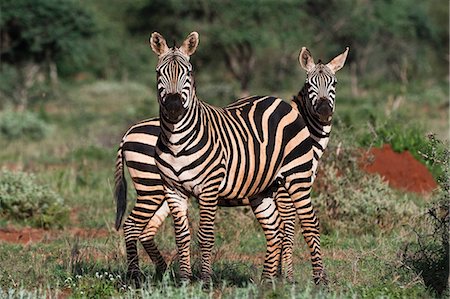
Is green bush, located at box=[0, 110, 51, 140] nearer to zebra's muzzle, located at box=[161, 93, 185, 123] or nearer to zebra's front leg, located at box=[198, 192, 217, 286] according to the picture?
zebra's front leg, located at box=[198, 192, 217, 286]

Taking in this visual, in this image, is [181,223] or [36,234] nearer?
[181,223]

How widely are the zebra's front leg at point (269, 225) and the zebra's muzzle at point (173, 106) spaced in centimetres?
161

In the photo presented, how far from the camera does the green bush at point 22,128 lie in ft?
80.4

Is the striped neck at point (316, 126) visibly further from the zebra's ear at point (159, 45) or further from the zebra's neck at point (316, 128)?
the zebra's ear at point (159, 45)

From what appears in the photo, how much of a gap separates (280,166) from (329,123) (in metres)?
0.82

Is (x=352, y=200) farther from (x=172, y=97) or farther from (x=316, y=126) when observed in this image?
(x=172, y=97)

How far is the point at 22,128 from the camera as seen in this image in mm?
24625

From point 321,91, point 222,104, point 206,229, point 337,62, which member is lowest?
point 206,229

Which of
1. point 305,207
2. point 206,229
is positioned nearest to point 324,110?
point 305,207

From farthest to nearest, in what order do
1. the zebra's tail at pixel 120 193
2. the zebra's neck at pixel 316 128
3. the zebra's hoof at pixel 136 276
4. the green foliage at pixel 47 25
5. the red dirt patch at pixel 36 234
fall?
the green foliage at pixel 47 25, the red dirt patch at pixel 36 234, the zebra's neck at pixel 316 128, the zebra's tail at pixel 120 193, the zebra's hoof at pixel 136 276

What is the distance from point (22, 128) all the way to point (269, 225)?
1697 cm

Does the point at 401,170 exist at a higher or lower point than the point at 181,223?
higher

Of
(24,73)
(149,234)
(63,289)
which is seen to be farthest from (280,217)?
(24,73)

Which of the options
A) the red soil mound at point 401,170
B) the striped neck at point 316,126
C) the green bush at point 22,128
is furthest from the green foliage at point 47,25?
the striped neck at point 316,126
